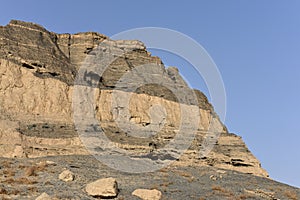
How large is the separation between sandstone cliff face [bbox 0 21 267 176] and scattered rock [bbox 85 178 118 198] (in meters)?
18.5

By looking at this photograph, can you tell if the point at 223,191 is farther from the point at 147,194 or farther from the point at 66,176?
the point at 66,176

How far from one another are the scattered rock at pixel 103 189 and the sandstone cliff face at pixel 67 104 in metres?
18.5

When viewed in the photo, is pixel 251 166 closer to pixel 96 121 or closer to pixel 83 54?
pixel 96 121

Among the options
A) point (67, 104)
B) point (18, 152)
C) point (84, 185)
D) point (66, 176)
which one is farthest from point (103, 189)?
point (67, 104)

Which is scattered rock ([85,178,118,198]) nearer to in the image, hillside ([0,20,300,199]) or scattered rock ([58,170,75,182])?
hillside ([0,20,300,199])

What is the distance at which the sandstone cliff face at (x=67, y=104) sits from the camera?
39.5 meters

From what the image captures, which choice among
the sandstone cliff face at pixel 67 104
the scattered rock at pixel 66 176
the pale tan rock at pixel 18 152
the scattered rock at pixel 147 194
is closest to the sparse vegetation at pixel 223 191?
the scattered rock at pixel 147 194

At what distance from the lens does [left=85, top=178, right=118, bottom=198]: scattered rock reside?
18.5m

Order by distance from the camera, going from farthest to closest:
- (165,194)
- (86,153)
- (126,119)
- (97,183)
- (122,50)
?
(122,50) → (126,119) → (86,153) → (165,194) → (97,183)

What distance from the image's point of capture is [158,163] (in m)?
39.7

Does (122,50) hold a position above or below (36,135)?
above

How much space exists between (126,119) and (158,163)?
40.2 feet

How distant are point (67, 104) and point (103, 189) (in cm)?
2992

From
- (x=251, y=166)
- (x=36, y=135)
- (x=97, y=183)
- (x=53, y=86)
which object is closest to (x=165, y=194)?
(x=97, y=183)
